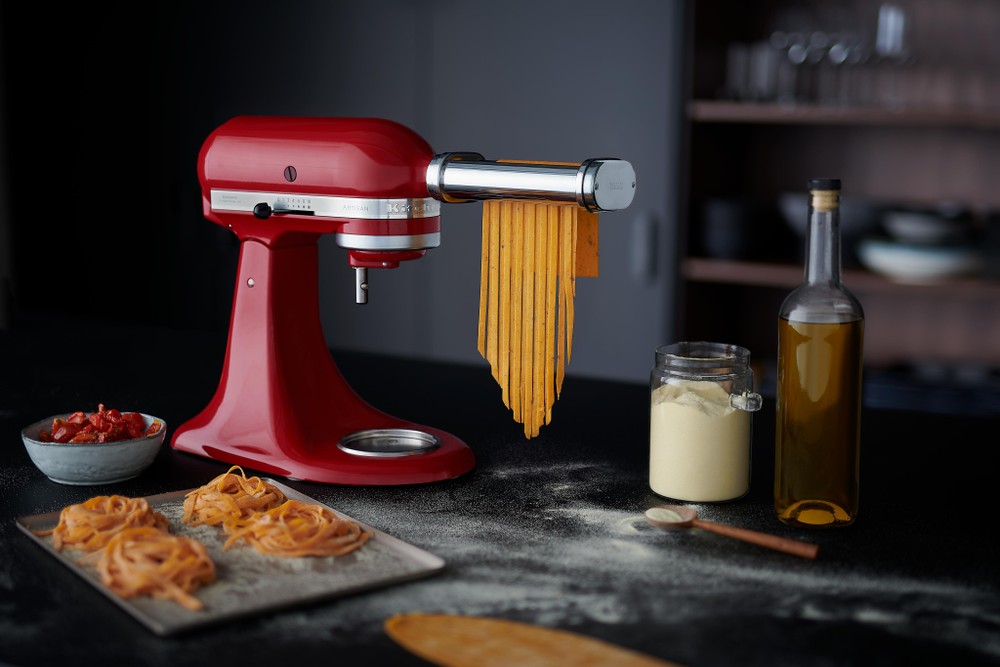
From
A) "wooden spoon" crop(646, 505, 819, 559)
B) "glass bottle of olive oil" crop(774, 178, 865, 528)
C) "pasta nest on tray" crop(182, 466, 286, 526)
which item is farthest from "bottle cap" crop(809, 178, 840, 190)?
"pasta nest on tray" crop(182, 466, 286, 526)

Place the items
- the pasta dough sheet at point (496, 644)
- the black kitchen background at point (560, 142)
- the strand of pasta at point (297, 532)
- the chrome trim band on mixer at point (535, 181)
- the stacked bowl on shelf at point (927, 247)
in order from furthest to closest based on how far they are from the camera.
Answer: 1. the black kitchen background at point (560, 142)
2. the stacked bowl on shelf at point (927, 247)
3. the chrome trim band on mixer at point (535, 181)
4. the strand of pasta at point (297, 532)
5. the pasta dough sheet at point (496, 644)

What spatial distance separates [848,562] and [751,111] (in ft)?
6.94

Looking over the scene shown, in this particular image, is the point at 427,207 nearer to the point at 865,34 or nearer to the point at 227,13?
the point at 865,34

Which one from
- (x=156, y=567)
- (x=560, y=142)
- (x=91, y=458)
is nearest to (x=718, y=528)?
(x=156, y=567)

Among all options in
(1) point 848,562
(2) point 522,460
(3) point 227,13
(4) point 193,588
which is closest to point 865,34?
(3) point 227,13

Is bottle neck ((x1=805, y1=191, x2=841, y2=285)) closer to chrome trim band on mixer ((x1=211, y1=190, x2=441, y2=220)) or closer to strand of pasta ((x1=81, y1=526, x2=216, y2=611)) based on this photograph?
chrome trim band on mixer ((x1=211, y1=190, x2=441, y2=220))

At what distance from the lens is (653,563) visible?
108cm

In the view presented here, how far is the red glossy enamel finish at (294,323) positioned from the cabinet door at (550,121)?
71.8 inches

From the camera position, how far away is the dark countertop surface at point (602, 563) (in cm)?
92

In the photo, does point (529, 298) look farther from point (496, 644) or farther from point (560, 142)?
point (560, 142)

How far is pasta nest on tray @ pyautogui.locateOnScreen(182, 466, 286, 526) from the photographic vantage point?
1.16m

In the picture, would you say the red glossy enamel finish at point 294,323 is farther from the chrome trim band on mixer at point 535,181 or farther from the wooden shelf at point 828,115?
the wooden shelf at point 828,115

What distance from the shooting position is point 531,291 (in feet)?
4.18

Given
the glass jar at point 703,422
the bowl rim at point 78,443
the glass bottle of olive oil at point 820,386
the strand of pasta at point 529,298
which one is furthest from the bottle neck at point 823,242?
the bowl rim at point 78,443
